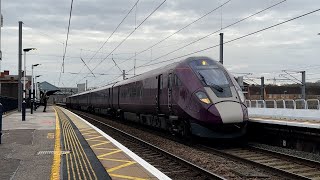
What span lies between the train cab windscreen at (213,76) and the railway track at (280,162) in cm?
198

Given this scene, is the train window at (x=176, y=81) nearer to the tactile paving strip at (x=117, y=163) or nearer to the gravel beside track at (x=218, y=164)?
the gravel beside track at (x=218, y=164)

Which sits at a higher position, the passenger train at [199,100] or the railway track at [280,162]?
the passenger train at [199,100]

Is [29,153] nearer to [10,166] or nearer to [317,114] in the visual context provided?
[10,166]

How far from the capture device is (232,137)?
47.2 ft

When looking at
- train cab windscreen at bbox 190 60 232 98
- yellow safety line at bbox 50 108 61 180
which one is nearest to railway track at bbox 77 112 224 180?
yellow safety line at bbox 50 108 61 180

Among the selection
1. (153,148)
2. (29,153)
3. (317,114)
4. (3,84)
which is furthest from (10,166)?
(3,84)

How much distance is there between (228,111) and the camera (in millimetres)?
14023

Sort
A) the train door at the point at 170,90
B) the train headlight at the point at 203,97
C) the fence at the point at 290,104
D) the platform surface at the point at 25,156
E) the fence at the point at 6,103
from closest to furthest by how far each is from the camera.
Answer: the platform surface at the point at 25,156 → the train headlight at the point at 203,97 → the train door at the point at 170,90 → the fence at the point at 290,104 → the fence at the point at 6,103

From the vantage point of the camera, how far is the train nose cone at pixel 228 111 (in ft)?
45.5

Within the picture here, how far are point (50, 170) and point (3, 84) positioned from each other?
70.0 meters

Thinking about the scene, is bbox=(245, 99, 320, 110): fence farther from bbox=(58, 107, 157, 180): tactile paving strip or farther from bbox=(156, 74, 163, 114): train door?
bbox=(58, 107, 157, 180): tactile paving strip

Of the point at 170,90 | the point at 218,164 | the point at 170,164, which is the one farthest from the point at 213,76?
the point at 170,164

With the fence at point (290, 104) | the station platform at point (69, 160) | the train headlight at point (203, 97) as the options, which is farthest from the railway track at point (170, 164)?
the fence at point (290, 104)

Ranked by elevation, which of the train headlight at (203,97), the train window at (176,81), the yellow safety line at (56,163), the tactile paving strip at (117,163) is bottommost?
the tactile paving strip at (117,163)
